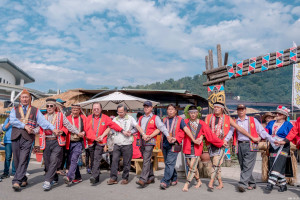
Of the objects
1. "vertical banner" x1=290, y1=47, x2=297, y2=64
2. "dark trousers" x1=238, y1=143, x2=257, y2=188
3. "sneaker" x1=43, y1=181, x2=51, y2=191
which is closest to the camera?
"sneaker" x1=43, y1=181, x2=51, y2=191

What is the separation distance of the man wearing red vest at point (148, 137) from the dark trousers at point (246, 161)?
1460 mm

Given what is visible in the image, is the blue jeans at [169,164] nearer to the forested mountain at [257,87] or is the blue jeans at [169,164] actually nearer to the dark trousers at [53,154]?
the dark trousers at [53,154]

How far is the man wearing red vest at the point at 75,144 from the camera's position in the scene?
529cm

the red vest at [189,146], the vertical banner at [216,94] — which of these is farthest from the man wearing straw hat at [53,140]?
the vertical banner at [216,94]

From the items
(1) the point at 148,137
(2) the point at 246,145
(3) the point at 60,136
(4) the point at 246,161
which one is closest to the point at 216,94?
(2) the point at 246,145

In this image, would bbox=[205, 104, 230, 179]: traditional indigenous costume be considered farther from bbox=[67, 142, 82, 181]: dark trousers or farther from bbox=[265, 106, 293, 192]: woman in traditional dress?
bbox=[67, 142, 82, 181]: dark trousers

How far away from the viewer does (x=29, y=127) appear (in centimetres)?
498

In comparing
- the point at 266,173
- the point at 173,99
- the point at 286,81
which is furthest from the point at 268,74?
the point at 266,173

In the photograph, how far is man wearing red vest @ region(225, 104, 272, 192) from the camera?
5.04m

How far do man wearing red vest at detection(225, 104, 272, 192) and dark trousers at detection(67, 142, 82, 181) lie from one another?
10.7 feet

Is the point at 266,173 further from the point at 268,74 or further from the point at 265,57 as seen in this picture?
the point at 268,74

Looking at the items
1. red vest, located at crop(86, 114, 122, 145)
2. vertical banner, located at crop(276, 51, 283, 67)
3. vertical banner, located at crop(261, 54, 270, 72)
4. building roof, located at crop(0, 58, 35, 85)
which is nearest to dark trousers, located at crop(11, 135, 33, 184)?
red vest, located at crop(86, 114, 122, 145)

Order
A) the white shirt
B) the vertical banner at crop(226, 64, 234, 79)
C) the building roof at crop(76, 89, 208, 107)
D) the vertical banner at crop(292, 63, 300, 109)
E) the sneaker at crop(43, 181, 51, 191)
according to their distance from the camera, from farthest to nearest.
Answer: the building roof at crop(76, 89, 208, 107), the vertical banner at crop(292, 63, 300, 109), the vertical banner at crop(226, 64, 234, 79), the white shirt, the sneaker at crop(43, 181, 51, 191)

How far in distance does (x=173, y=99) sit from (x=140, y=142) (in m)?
8.52
